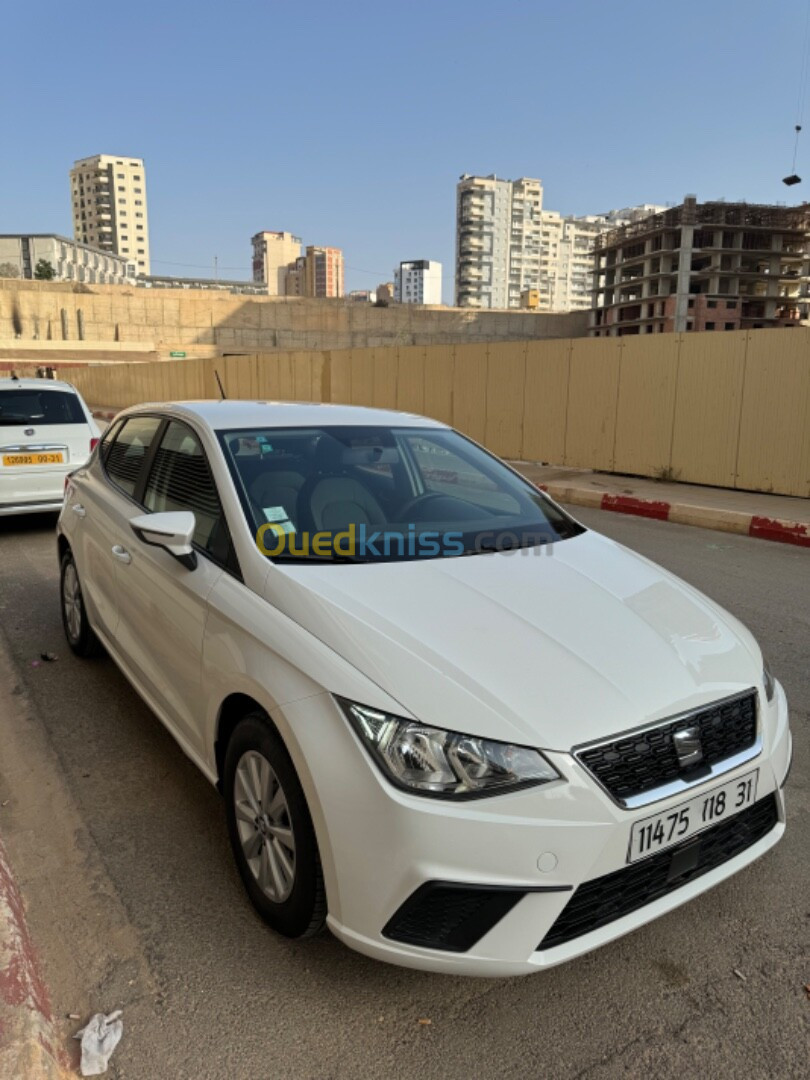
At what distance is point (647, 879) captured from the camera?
1964mm

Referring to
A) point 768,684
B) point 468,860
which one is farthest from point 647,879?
point 768,684

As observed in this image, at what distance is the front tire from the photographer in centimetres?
204

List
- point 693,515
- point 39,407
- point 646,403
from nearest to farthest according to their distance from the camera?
point 39,407
point 693,515
point 646,403

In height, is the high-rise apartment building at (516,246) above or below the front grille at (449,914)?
above

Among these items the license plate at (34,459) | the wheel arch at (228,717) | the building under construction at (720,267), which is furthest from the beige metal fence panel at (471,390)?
the building under construction at (720,267)

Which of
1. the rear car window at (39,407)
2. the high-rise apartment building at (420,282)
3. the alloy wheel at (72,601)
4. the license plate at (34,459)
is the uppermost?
the high-rise apartment building at (420,282)

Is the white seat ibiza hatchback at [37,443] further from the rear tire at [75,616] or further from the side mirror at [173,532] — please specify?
the side mirror at [173,532]

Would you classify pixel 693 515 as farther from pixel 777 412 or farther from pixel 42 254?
pixel 42 254

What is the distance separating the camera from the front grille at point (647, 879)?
73.2 inches

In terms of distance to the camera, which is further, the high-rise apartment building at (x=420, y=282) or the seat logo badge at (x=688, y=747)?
the high-rise apartment building at (x=420, y=282)

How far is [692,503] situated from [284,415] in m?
7.32

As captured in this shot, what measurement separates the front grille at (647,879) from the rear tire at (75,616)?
10.5 feet

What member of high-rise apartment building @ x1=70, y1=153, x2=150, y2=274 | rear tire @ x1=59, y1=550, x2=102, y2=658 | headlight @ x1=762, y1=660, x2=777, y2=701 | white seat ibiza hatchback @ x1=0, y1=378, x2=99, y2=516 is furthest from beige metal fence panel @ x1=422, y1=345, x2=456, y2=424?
high-rise apartment building @ x1=70, y1=153, x2=150, y2=274

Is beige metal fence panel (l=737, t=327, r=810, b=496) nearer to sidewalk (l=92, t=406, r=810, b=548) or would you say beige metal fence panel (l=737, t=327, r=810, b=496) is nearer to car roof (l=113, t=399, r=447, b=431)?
sidewalk (l=92, t=406, r=810, b=548)
